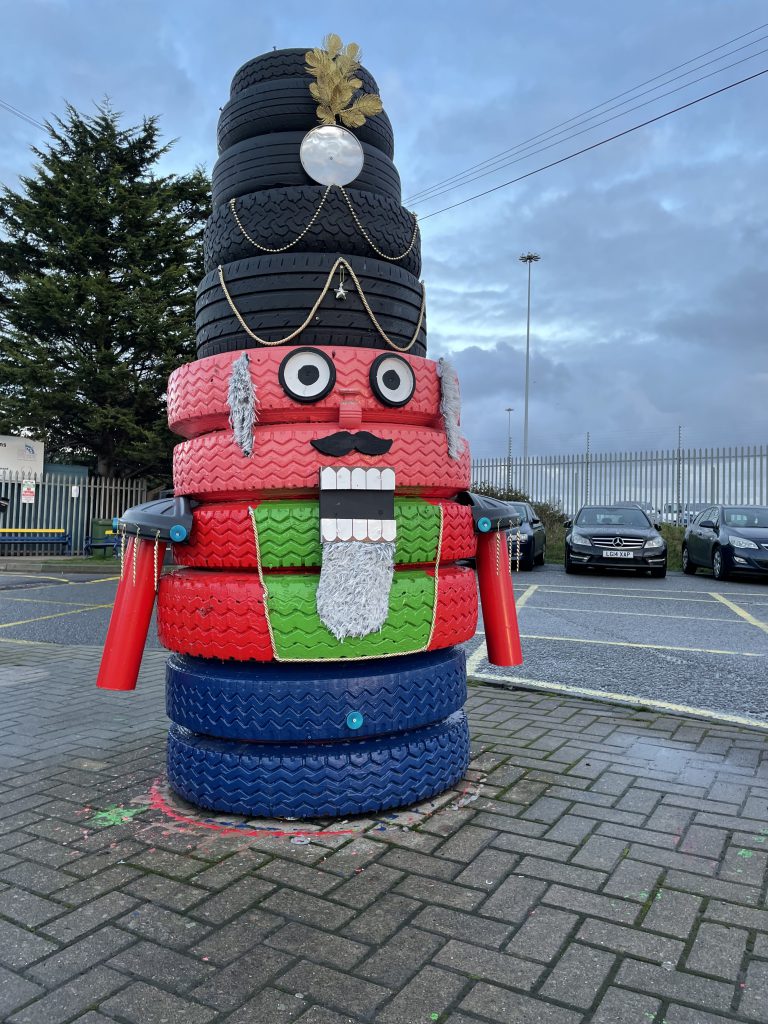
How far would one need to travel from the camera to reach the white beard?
2.91 meters

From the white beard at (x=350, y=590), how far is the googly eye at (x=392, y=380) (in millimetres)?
605

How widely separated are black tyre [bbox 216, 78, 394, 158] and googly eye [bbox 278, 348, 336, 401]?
1.05 metres

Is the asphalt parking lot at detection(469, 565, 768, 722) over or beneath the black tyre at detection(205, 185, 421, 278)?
beneath

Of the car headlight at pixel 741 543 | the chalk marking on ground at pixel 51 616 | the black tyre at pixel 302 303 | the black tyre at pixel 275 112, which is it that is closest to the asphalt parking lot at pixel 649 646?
the car headlight at pixel 741 543

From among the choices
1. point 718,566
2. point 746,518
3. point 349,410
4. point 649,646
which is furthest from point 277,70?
point 746,518

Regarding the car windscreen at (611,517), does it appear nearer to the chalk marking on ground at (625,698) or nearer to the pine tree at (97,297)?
the chalk marking on ground at (625,698)

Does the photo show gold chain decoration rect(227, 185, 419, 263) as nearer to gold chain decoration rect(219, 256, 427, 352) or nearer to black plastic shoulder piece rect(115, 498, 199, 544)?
gold chain decoration rect(219, 256, 427, 352)

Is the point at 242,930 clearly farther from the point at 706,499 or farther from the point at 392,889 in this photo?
the point at 706,499

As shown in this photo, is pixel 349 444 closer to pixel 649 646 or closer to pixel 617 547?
pixel 649 646

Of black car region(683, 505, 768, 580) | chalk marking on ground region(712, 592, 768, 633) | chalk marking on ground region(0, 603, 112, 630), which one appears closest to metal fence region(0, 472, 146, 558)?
chalk marking on ground region(0, 603, 112, 630)

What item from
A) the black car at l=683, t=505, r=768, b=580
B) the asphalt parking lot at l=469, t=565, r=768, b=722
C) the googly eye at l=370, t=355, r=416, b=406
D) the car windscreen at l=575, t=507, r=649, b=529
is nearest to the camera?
the googly eye at l=370, t=355, r=416, b=406

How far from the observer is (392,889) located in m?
2.44

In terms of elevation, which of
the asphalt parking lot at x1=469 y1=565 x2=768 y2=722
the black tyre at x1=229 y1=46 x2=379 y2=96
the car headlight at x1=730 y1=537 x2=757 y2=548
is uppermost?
→ the black tyre at x1=229 y1=46 x2=379 y2=96

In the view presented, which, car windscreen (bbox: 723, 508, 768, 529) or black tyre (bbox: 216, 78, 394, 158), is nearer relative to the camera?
black tyre (bbox: 216, 78, 394, 158)
